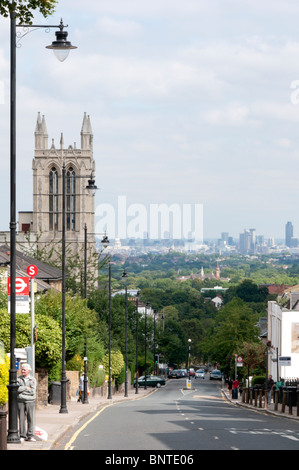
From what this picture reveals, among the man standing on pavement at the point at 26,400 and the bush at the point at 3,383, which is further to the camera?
the bush at the point at 3,383

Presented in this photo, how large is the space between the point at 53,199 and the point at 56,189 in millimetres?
1590

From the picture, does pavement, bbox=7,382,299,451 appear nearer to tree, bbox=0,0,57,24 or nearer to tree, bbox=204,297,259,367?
tree, bbox=0,0,57,24

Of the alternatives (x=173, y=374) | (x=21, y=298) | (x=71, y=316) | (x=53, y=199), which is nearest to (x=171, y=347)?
(x=173, y=374)

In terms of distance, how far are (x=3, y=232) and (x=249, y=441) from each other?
370 feet

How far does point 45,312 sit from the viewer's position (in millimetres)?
45438

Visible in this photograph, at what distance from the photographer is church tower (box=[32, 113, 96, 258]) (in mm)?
144375

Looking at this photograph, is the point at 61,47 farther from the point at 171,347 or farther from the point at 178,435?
the point at 171,347

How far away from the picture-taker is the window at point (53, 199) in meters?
148

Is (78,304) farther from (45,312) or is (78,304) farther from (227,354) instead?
(227,354)

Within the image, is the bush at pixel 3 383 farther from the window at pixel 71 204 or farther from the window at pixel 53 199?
the window at pixel 53 199

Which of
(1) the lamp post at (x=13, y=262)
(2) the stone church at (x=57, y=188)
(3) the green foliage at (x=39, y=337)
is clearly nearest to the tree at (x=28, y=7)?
(1) the lamp post at (x=13, y=262)

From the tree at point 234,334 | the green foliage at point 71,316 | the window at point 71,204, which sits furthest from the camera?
the window at point 71,204

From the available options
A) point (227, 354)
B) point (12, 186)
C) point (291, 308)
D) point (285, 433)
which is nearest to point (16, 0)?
→ point (12, 186)

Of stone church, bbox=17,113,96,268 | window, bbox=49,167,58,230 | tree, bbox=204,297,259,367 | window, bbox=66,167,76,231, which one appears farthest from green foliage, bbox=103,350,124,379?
window, bbox=49,167,58,230
